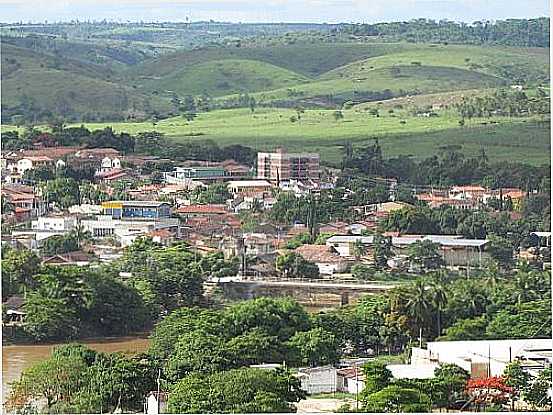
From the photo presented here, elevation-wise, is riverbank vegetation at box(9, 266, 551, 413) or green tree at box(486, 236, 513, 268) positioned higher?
green tree at box(486, 236, 513, 268)

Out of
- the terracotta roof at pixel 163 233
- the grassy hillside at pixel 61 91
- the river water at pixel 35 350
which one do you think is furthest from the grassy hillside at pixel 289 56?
the river water at pixel 35 350

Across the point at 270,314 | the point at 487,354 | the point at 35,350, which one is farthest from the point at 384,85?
the point at 35,350

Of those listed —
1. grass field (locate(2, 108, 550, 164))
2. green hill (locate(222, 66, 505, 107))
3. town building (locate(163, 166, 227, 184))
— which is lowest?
town building (locate(163, 166, 227, 184))

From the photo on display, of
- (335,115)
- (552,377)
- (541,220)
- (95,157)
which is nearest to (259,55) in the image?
(335,115)

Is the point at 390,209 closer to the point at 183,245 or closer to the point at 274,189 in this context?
the point at 274,189

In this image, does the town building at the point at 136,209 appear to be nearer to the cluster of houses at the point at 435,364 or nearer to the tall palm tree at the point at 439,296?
the cluster of houses at the point at 435,364

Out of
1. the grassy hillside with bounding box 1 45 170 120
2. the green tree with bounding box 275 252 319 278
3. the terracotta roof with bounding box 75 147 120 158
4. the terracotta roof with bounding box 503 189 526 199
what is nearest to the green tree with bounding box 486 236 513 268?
the terracotta roof with bounding box 503 189 526 199

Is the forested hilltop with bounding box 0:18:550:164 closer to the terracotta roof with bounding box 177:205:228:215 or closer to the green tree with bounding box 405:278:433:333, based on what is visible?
the terracotta roof with bounding box 177:205:228:215
